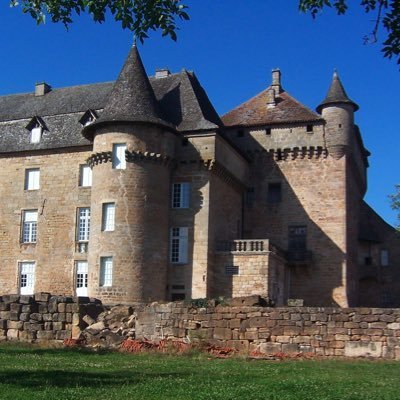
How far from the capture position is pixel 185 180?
114 ft

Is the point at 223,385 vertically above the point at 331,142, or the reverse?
the point at 331,142

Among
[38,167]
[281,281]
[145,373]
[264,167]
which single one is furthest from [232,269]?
[145,373]

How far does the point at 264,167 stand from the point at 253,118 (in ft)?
10.0

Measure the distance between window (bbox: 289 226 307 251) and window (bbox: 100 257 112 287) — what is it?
438 inches

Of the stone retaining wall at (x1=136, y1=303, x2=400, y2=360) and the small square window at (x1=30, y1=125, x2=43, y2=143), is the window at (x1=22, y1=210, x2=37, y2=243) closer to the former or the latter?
the small square window at (x1=30, y1=125, x2=43, y2=143)

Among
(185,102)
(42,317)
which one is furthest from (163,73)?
(42,317)

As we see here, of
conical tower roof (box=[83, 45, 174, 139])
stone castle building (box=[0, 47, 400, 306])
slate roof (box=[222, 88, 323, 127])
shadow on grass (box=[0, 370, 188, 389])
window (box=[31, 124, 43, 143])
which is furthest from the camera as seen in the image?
slate roof (box=[222, 88, 323, 127])

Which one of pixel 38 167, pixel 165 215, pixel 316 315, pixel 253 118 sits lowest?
pixel 316 315

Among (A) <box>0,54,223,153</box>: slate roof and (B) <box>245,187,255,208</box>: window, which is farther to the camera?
(B) <box>245,187,255,208</box>: window

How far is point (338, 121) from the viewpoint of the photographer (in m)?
38.8

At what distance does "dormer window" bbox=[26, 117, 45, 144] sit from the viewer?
→ 3903 centimetres

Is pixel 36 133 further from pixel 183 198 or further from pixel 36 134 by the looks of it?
pixel 183 198

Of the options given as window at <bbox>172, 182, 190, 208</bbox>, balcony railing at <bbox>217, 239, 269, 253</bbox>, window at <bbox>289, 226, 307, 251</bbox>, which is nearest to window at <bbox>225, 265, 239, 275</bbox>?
balcony railing at <bbox>217, 239, 269, 253</bbox>

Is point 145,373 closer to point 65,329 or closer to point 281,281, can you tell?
point 65,329
